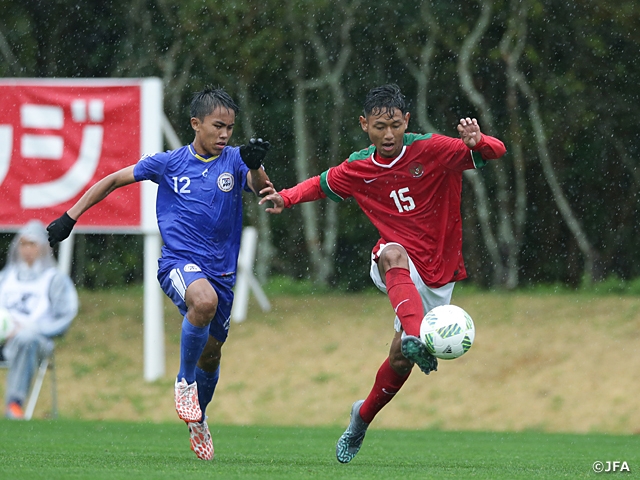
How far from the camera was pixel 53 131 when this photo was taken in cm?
1465

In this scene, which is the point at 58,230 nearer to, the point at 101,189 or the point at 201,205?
the point at 101,189

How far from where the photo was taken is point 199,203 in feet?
24.4

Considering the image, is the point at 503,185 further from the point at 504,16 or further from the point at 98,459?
the point at 98,459

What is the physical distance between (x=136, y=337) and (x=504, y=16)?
925 cm

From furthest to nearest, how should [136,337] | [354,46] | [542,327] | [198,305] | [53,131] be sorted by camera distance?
[354,46] → [136,337] → [542,327] → [53,131] → [198,305]

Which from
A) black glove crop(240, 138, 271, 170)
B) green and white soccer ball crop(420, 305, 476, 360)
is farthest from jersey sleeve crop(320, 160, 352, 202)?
green and white soccer ball crop(420, 305, 476, 360)

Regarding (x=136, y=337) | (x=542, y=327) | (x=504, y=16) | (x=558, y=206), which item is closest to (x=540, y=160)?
(x=558, y=206)

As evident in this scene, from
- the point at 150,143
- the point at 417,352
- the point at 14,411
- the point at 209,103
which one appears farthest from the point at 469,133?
the point at 150,143

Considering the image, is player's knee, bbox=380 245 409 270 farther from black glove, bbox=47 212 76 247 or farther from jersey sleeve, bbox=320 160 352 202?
black glove, bbox=47 212 76 247

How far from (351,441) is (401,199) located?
5.20 ft

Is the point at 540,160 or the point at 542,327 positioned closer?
the point at 542,327

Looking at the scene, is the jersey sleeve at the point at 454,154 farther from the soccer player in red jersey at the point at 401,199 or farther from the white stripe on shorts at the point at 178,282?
the white stripe on shorts at the point at 178,282

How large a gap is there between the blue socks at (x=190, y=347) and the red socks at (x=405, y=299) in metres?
1.15

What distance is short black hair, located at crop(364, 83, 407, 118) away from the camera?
24.1 ft
